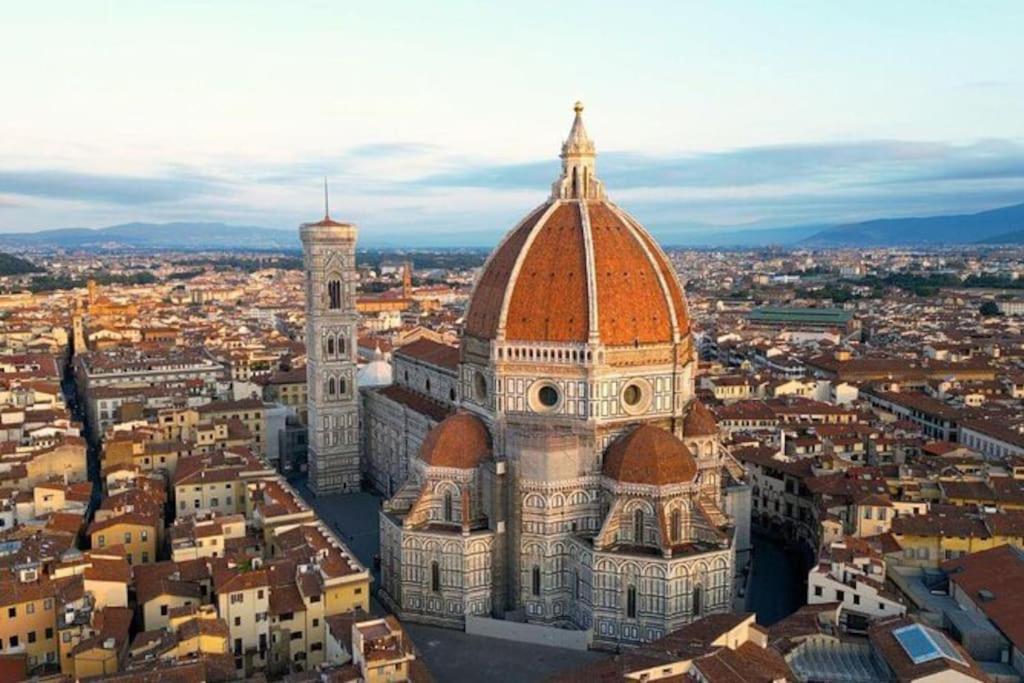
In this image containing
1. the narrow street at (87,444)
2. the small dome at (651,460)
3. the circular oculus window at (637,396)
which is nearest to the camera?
the small dome at (651,460)

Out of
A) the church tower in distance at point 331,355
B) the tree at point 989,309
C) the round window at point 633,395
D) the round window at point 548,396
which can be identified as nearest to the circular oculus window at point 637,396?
the round window at point 633,395

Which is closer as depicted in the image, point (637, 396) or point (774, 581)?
point (637, 396)

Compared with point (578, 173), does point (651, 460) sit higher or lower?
lower

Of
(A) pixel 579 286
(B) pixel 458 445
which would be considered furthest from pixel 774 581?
(A) pixel 579 286

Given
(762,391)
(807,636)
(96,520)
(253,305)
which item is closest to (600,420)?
(807,636)

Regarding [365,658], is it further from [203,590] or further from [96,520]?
[96,520]

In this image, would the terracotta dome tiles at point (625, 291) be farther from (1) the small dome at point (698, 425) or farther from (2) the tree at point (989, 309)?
(2) the tree at point (989, 309)

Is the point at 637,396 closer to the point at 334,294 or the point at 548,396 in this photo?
the point at 548,396
